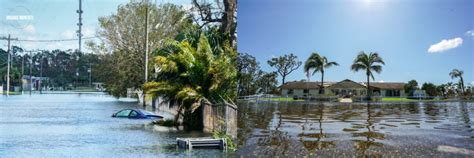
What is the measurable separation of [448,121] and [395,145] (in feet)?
3.33

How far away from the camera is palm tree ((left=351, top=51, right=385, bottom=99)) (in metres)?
5.88

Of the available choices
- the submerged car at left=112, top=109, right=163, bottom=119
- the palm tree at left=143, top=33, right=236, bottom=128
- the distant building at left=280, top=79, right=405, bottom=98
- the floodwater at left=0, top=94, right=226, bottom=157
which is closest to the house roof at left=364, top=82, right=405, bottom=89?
the distant building at left=280, top=79, right=405, bottom=98

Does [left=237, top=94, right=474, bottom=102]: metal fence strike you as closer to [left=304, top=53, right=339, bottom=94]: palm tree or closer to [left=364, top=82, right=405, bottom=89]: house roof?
[left=364, top=82, right=405, bottom=89]: house roof

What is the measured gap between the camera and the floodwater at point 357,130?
240 inches

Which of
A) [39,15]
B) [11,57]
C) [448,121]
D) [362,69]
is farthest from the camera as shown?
[11,57]

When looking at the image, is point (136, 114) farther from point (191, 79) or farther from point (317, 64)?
point (317, 64)

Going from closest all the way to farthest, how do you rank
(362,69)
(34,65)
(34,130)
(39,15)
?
1. (362,69)
2. (34,130)
3. (39,15)
4. (34,65)

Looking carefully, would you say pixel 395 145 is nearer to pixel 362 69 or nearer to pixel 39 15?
pixel 362 69

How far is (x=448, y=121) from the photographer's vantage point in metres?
6.77

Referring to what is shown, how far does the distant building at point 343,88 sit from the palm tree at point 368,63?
0.18m

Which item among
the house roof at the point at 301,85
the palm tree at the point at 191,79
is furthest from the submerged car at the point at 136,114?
the house roof at the point at 301,85

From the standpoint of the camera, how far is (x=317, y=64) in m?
6.14

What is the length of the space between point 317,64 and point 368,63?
0.53 m

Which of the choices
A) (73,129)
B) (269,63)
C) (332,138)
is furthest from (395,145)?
(73,129)
